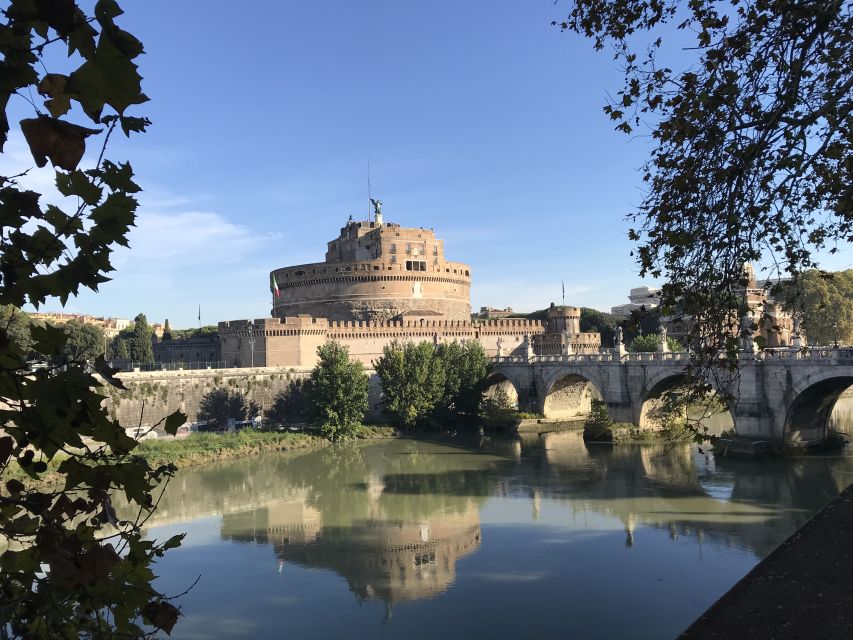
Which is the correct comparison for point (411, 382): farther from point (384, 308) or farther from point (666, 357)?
point (384, 308)

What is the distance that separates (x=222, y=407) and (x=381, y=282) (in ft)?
54.3

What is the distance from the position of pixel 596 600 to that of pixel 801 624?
15.3ft

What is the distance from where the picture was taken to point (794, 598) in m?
7.05

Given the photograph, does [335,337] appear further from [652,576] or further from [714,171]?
[714,171]

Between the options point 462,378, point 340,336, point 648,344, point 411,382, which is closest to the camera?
point 411,382

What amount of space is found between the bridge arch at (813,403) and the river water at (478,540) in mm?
1146

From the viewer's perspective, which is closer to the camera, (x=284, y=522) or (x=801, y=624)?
(x=801, y=624)

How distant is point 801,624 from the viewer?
6457mm

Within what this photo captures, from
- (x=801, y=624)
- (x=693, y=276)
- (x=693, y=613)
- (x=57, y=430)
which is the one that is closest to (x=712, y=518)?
(x=693, y=613)

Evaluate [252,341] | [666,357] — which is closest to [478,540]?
[666,357]

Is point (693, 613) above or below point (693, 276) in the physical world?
below

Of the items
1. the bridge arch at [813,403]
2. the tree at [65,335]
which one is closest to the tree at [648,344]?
the bridge arch at [813,403]

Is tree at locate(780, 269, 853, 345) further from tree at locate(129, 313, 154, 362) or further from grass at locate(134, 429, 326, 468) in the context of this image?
tree at locate(129, 313, 154, 362)

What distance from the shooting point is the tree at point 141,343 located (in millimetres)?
43969
